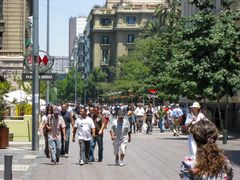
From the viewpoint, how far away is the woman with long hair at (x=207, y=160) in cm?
504

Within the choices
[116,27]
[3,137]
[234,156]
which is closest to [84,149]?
[234,156]

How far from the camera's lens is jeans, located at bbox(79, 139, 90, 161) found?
17969 mm

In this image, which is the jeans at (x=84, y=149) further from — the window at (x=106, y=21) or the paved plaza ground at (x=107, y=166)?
the window at (x=106, y=21)

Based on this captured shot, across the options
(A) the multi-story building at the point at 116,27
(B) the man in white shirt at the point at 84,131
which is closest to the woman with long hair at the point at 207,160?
(B) the man in white shirt at the point at 84,131

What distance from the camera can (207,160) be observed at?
5.05m

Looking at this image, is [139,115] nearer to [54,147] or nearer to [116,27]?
[54,147]

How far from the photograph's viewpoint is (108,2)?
470ft

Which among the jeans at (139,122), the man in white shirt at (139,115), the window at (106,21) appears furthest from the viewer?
the window at (106,21)

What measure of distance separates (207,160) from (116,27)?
394 ft

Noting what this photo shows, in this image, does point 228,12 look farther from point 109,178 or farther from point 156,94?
point 156,94

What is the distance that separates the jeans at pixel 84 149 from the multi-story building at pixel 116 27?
100m

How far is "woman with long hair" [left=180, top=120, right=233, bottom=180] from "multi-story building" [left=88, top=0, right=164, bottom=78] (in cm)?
11339

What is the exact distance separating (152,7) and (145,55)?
190ft

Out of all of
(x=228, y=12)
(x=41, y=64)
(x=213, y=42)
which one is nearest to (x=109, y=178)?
(x=41, y=64)
